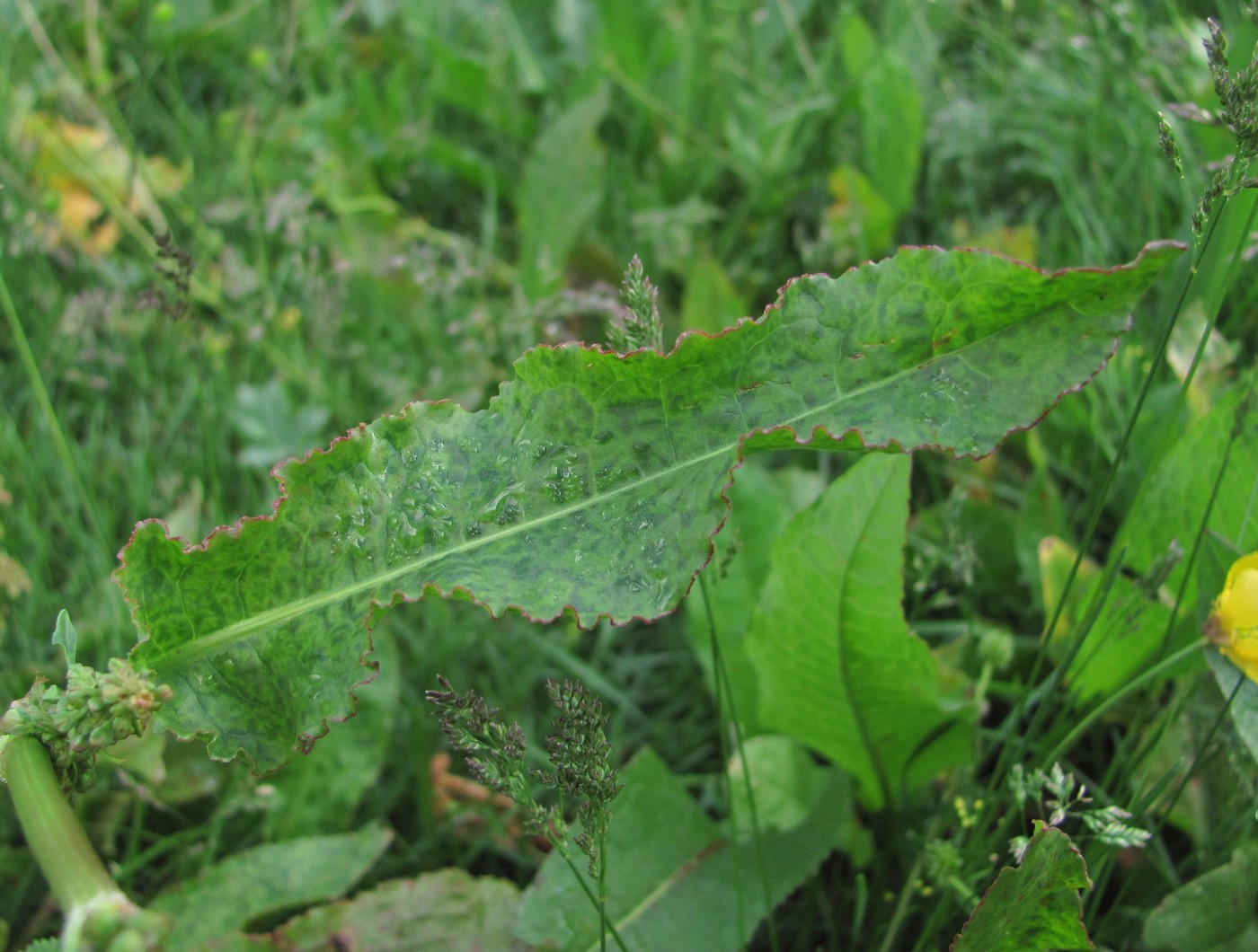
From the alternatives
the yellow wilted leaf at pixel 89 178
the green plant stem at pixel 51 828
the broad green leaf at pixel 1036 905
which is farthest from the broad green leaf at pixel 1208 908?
the yellow wilted leaf at pixel 89 178

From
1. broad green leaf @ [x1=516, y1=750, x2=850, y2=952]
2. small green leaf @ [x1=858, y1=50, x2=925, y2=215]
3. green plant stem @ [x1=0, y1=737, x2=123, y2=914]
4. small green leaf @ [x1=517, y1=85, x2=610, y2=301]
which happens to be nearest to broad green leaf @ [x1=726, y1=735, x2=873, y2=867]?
broad green leaf @ [x1=516, y1=750, x2=850, y2=952]

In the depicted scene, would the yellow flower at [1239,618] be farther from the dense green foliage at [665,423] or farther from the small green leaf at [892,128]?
the small green leaf at [892,128]

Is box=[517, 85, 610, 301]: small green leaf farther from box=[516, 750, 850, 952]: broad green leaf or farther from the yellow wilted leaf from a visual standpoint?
box=[516, 750, 850, 952]: broad green leaf

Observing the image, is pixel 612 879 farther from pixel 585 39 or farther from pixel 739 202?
pixel 585 39

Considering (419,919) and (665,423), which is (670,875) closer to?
(419,919)

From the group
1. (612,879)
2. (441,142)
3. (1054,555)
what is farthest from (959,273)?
(441,142)

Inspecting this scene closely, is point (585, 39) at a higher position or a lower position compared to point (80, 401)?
higher

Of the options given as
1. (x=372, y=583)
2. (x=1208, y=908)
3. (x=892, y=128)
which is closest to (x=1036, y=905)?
(x=1208, y=908)
